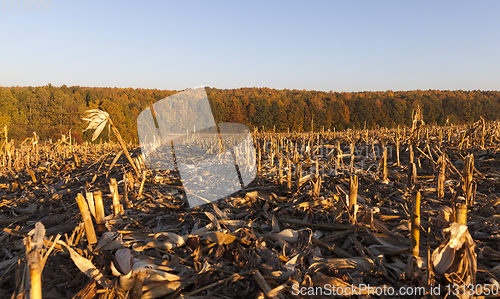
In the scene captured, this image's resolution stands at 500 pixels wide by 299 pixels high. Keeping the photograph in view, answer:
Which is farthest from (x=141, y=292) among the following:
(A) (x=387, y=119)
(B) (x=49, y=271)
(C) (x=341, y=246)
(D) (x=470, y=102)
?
(D) (x=470, y=102)

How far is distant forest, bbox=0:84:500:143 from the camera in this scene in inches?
1390

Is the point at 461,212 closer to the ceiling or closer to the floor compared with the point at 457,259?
closer to the ceiling

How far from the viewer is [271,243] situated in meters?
2.35

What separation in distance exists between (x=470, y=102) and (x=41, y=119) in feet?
204

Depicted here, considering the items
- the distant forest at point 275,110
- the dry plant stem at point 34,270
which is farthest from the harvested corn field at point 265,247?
the distant forest at point 275,110

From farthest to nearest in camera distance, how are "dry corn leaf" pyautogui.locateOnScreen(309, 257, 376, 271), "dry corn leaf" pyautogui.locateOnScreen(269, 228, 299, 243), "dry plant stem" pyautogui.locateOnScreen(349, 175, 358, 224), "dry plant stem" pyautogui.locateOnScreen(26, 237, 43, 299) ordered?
"dry plant stem" pyautogui.locateOnScreen(349, 175, 358, 224) < "dry corn leaf" pyautogui.locateOnScreen(269, 228, 299, 243) < "dry corn leaf" pyautogui.locateOnScreen(309, 257, 376, 271) < "dry plant stem" pyautogui.locateOnScreen(26, 237, 43, 299)

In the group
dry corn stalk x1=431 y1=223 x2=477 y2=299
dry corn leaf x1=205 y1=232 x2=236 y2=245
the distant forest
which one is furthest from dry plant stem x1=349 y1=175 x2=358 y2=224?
the distant forest

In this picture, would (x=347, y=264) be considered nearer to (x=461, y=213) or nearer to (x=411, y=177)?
(x=461, y=213)

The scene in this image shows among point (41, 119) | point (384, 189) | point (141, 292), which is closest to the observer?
point (141, 292)

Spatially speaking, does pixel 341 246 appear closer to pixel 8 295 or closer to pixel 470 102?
pixel 8 295

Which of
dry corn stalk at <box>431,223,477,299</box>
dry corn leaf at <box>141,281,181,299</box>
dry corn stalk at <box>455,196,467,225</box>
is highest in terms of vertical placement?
dry corn stalk at <box>455,196,467,225</box>

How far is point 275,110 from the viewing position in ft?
135

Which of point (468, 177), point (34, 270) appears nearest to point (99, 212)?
point (34, 270)

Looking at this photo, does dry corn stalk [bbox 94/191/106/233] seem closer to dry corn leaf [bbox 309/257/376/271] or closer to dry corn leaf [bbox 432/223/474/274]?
dry corn leaf [bbox 309/257/376/271]
